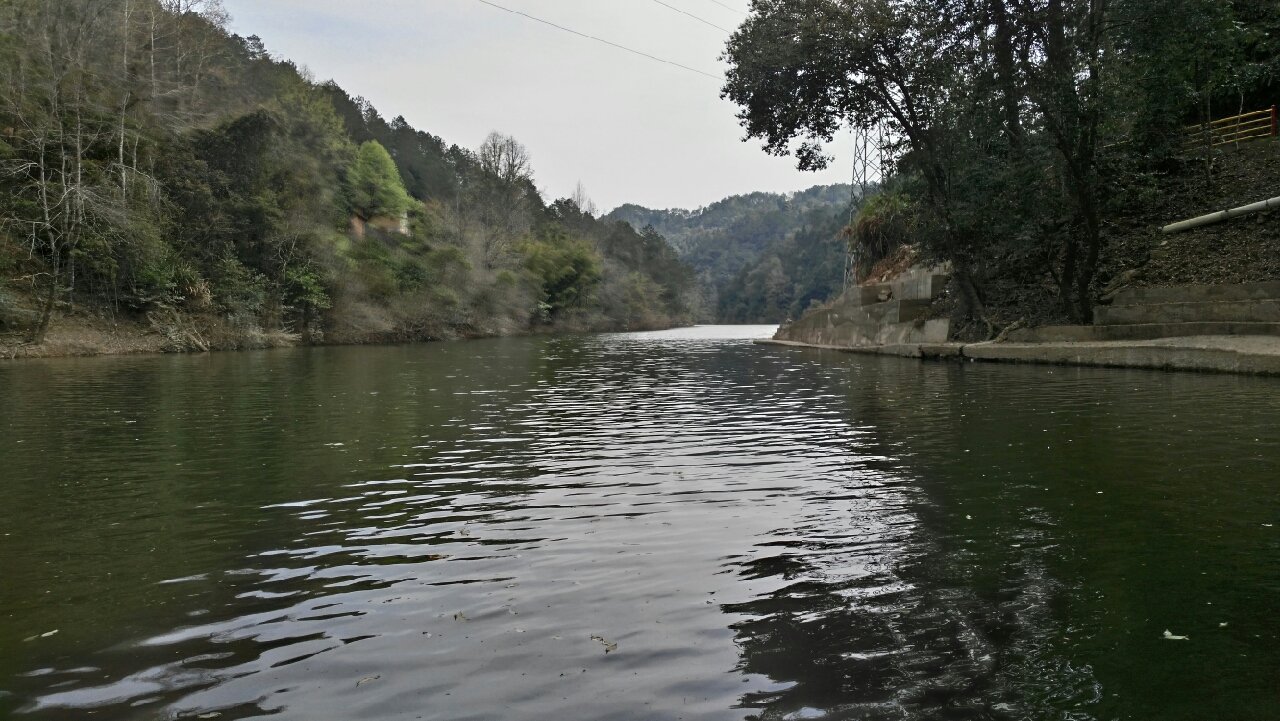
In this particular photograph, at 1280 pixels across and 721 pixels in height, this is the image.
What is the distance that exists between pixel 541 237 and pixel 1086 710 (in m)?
92.5

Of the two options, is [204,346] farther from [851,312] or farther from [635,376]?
[851,312]

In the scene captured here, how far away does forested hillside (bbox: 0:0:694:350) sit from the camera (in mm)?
28859

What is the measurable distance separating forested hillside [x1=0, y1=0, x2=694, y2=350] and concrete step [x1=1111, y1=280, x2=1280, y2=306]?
31.9 meters

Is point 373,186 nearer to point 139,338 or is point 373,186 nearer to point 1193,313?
point 139,338

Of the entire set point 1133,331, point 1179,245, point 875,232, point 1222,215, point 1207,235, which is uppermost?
point 875,232

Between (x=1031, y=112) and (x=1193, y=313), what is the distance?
6.54m

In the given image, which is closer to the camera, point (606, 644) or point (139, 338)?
point (606, 644)

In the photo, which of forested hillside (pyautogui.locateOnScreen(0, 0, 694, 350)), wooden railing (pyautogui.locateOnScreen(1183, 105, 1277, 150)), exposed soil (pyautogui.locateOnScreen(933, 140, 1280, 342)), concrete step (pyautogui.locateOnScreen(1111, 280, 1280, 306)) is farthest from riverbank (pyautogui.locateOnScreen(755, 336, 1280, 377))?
forested hillside (pyautogui.locateOnScreen(0, 0, 694, 350))

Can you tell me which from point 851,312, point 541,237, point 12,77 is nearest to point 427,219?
point 541,237

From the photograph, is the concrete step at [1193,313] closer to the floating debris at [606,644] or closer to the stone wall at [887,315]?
the stone wall at [887,315]

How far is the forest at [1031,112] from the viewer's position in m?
20.0

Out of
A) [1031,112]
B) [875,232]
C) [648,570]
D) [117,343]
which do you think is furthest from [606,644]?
[875,232]

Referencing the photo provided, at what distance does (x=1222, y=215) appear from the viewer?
2019 centimetres

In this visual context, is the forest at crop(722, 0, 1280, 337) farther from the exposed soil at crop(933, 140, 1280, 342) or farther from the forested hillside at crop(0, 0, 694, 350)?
the forested hillside at crop(0, 0, 694, 350)
